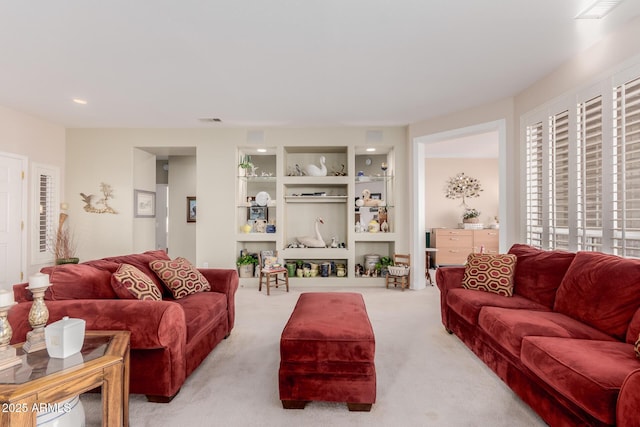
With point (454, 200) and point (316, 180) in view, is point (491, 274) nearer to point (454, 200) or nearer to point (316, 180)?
point (316, 180)

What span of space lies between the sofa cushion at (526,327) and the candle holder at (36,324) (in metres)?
2.59

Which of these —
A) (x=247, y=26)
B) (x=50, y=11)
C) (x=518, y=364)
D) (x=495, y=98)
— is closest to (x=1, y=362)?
(x=50, y=11)

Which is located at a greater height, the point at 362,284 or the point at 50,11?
the point at 50,11

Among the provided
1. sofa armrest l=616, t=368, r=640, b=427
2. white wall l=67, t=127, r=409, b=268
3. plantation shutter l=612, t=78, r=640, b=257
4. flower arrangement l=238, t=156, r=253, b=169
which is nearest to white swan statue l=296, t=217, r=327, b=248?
white wall l=67, t=127, r=409, b=268

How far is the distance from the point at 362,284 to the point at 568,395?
388 centimetres

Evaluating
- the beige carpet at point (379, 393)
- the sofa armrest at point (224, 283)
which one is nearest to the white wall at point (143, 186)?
the sofa armrest at point (224, 283)

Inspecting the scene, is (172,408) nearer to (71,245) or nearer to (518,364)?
(518,364)

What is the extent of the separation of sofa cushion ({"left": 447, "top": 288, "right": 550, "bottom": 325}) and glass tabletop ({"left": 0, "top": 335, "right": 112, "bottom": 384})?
249 centimetres

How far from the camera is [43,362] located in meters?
1.42

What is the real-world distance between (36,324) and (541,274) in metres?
3.44

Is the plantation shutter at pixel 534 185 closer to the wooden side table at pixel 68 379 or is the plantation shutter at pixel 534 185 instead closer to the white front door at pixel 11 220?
the wooden side table at pixel 68 379

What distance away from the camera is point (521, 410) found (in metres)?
1.91

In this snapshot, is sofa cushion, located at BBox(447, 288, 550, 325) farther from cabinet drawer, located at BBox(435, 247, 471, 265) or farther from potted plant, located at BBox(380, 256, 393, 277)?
cabinet drawer, located at BBox(435, 247, 471, 265)

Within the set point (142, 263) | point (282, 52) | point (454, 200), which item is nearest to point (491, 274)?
point (282, 52)
